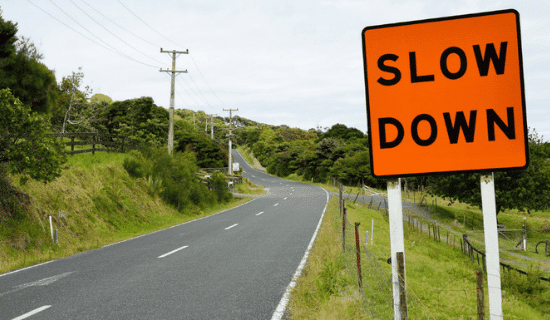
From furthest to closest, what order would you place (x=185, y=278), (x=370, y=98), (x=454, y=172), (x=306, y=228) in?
(x=306, y=228) → (x=185, y=278) → (x=370, y=98) → (x=454, y=172)

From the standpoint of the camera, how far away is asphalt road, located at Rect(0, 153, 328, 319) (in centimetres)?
565

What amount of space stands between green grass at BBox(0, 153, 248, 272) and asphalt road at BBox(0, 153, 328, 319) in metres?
1.71

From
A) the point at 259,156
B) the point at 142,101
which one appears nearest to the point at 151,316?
the point at 142,101

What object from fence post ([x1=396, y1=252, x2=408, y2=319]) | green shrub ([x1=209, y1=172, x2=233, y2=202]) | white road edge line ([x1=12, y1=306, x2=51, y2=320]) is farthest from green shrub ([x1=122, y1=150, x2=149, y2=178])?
fence post ([x1=396, y1=252, x2=408, y2=319])

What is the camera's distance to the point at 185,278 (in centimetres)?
769

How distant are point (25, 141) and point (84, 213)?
5.25m

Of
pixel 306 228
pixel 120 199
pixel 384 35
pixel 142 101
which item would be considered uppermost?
pixel 142 101

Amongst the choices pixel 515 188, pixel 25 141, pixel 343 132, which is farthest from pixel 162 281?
pixel 343 132

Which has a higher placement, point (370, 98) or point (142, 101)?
point (142, 101)

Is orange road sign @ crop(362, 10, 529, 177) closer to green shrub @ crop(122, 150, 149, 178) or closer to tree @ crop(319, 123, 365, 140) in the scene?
green shrub @ crop(122, 150, 149, 178)

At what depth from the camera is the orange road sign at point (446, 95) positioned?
6.55ft

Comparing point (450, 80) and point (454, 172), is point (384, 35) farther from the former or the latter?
point (454, 172)

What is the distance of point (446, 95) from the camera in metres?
2.05

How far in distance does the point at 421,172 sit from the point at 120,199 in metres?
19.0
